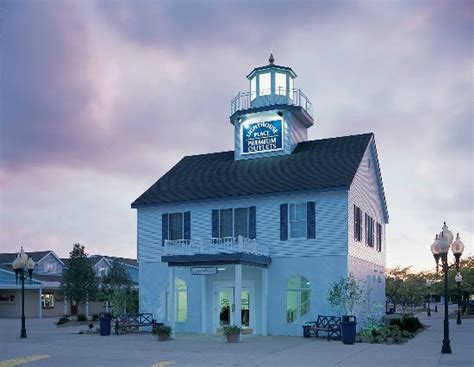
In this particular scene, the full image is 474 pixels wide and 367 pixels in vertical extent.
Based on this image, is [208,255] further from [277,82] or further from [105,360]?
[277,82]

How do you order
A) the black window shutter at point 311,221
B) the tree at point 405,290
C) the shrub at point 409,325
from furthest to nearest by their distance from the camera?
the tree at point 405,290 → the shrub at point 409,325 → the black window shutter at point 311,221

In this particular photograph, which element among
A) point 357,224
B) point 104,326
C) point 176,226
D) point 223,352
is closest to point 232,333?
point 223,352

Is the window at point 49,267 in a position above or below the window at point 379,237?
below

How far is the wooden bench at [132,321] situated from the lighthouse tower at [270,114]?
396 inches

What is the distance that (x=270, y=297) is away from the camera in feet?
93.2

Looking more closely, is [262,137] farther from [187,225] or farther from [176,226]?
[176,226]

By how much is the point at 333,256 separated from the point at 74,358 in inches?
496

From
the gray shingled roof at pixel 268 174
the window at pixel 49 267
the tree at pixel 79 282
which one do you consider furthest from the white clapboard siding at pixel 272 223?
the window at pixel 49 267

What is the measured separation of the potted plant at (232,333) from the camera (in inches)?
949

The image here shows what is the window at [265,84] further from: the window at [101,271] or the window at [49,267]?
the window at [101,271]

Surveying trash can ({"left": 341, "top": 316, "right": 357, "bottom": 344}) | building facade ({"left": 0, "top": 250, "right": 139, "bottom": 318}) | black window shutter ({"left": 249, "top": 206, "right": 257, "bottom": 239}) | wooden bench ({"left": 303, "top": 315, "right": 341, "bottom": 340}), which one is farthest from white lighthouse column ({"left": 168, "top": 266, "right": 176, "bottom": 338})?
building facade ({"left": 0, "top": 250, "right": 139, "bottom": 318})

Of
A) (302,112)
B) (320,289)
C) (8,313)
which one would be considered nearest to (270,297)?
(320,289)

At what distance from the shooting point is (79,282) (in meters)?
47.9

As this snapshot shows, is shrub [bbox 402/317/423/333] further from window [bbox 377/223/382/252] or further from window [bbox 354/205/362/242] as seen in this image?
window [bbox 377/223/382/252]
